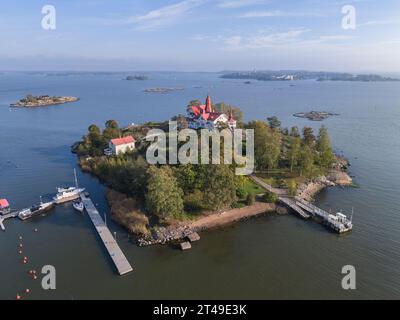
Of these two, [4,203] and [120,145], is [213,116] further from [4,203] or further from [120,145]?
[4,203]

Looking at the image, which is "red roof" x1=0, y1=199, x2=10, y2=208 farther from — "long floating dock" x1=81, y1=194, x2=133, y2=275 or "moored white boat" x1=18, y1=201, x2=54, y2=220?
"long floating dock" x1=81, y1=194, x2=133, y2=275

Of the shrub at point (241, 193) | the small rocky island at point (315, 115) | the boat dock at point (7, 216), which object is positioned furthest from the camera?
the small rocky island at point (315, 115)

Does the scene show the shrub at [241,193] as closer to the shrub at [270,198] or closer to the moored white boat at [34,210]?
the shrub at [270,198]

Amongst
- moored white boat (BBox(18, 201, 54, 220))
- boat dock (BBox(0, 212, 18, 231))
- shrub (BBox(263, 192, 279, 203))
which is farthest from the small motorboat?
shrub (BBox(263, 192, 279, 203))

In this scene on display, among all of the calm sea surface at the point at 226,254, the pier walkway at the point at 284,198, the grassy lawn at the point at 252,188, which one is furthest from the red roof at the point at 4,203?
the pier walkway at the point at 284,198

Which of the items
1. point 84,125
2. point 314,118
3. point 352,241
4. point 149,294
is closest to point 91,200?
point 149,294

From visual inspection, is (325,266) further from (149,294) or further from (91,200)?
(91,200)

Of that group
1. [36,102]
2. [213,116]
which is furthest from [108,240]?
[36,102]
